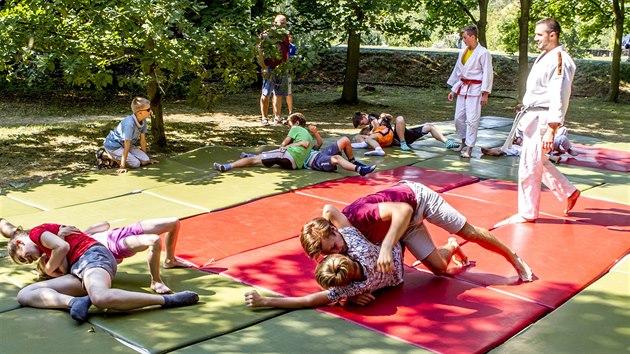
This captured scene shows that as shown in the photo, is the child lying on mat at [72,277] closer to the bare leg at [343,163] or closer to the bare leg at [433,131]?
the bare leg at [343,163]

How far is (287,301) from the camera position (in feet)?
14.2

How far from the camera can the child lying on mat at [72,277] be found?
418cm

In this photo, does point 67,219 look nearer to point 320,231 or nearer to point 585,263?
point 320,231

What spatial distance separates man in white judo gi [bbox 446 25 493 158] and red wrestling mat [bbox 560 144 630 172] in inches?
53.4

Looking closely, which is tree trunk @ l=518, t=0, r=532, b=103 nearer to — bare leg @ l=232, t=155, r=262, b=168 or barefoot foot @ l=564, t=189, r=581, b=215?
bare leg @ l=232, t=155, r=262, b=168

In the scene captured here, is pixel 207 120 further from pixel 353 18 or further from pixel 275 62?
pixel 353 18

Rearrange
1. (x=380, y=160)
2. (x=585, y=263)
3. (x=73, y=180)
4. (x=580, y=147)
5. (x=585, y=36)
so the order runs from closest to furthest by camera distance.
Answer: (x=585, y=263)
(x=73, y=180)
(x=380, y=160)
(x=580, y=147)
(x=585, y=36)

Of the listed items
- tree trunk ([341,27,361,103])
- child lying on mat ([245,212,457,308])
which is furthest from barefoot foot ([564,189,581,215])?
tree trunk ([341,27,361,103])

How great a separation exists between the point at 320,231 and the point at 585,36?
18.7 meters

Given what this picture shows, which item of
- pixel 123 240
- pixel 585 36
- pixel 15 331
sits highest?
pixel 585 36

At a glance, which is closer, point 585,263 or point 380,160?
point 585,263

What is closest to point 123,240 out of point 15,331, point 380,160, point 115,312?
point 115,312

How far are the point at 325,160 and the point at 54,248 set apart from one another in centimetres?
444

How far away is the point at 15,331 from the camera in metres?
3.98
